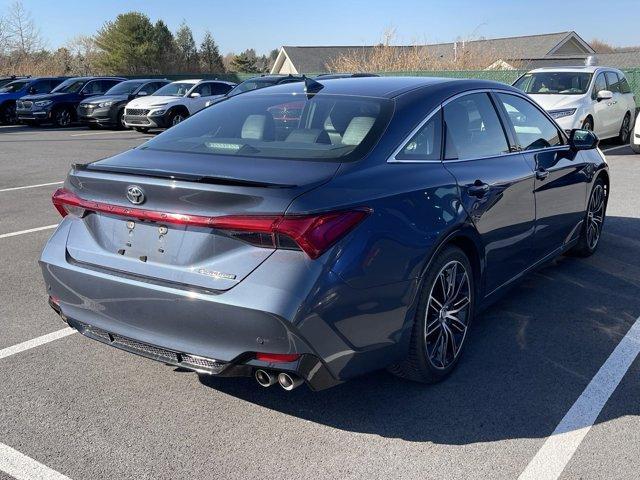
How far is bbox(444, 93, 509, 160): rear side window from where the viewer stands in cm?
397

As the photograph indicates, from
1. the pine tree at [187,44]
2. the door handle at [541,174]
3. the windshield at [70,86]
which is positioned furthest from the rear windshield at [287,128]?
the pine tree at [187,44]

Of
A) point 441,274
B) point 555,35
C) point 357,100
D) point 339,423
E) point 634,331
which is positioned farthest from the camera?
point 555,35

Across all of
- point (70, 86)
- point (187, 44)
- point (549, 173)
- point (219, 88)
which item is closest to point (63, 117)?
point (70, 86)

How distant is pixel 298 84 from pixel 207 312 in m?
2.08

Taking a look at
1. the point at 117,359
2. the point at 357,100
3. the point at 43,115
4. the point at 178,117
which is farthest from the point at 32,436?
the point at 43,115

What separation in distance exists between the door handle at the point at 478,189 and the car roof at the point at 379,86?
634mm

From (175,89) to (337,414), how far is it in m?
19.3

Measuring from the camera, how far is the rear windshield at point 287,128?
138 inches

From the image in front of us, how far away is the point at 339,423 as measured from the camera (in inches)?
131

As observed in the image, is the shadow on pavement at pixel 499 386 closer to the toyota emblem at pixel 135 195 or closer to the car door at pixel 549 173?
the car door at pixel 549 173

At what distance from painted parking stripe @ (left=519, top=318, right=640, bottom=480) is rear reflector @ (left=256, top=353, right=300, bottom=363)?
1092 millimetres

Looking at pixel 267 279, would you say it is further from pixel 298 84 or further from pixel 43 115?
pixel 43 115

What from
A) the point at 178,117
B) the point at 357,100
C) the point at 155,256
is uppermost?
the point at 357,100

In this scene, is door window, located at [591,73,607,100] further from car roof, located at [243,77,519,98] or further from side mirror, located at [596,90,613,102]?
car roof, located at [243,77,519,98]
